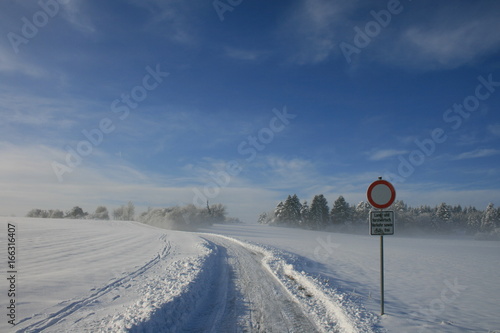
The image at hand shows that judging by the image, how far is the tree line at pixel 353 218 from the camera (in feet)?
244

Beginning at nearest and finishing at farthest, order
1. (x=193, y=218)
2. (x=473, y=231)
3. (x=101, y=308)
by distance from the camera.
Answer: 1. (x=101, y=308)
2. (x=193, y=218)
3. (x=473, y=231)

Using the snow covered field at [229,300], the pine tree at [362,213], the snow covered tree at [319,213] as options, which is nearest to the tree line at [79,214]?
the snow covered tree at [319,213]

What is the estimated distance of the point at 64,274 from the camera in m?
9.86

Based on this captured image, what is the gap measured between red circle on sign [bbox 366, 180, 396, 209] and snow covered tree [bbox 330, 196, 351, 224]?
236 ft

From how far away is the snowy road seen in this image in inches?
227

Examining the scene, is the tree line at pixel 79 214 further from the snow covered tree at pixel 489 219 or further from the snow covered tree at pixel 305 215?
the snow covered tree at pixel 489 219

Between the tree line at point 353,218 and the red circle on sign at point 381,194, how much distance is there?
7070 centimetres

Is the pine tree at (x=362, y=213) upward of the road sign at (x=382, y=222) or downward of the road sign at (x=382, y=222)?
downward

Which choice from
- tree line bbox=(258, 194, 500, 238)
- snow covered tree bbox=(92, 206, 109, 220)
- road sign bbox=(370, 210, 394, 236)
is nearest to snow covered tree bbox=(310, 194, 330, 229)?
tree line bbox=(258, 194, 500, 238)

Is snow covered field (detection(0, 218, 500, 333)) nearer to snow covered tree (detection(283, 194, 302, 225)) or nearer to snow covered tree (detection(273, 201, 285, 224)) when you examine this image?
snow covered tree (detection(283, 194, 302, 225))

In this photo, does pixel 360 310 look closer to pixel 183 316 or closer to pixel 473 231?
pixel 183 316

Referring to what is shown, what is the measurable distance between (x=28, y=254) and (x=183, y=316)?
→ 12184mm

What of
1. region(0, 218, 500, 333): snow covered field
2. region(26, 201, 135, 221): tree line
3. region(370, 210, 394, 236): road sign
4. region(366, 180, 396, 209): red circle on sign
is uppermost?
region(366, 180, 396, 209): red circle on sign

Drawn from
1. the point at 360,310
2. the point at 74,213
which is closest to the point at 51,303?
the point at 360,310
